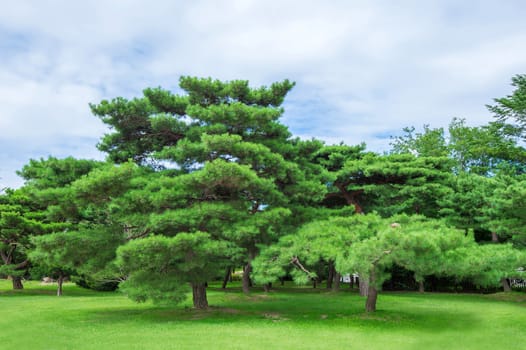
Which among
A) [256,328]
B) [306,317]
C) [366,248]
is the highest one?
[366,248]

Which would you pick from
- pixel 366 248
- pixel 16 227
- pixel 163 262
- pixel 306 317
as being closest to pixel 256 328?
pixel 306 317

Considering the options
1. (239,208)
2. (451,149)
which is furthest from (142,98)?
(451,149)

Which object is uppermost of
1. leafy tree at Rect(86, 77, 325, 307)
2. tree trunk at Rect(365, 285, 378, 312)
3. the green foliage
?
leafy tree at Rect(86, 77, 325, 307)

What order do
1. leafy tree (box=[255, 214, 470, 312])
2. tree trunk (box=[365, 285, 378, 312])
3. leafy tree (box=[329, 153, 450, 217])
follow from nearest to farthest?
leafy tree (box=[255, 214, 470, 312])
tree trunk (box=[365, 285, 378, 312])
leafy tree (box=[329, 153, 450, 217])

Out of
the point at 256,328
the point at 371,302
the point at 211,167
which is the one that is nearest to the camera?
the point at 256,328

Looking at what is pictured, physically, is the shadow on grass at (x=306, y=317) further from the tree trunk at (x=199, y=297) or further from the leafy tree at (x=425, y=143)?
the leafy tree at (x=425, y=143)

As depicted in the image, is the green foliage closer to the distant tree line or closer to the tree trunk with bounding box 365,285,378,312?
the distant tree line

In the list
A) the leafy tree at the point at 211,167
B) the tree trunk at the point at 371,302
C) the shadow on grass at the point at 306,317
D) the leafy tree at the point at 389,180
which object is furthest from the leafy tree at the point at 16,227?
the tree trunk at the point at 371,302

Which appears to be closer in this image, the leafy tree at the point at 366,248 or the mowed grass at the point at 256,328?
the mowed grass at the point at 256,328

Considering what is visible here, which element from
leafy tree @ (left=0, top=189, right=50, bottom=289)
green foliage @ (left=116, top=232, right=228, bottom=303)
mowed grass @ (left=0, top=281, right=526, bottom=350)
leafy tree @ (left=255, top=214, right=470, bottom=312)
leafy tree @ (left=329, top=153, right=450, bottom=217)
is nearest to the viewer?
mowed grass @ (left=0, top=281, right=526, bottom=350)

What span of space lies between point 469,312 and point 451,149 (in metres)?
31.3

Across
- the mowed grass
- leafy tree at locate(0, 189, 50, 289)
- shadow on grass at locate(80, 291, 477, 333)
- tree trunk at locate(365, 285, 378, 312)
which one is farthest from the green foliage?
leafy tree at locate(0, 189, 50, 289)

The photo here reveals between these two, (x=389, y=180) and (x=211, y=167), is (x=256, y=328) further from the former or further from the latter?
(x=389, y=180)

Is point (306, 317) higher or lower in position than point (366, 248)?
lower
